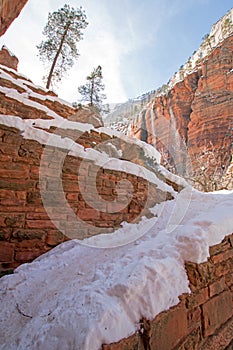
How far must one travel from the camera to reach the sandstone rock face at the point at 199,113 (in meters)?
21.5

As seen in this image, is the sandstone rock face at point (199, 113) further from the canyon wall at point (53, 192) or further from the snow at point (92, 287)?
the snow at point (92, 287)

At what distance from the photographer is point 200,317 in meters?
1.60

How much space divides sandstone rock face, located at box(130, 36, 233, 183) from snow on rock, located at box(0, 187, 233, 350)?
A: 1695 cm

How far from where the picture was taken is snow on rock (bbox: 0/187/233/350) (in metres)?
1.16

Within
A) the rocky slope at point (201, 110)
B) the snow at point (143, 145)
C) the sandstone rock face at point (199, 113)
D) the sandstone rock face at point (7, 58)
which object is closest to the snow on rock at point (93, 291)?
the snow at point (143, 145)

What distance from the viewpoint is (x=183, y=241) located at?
1.79 metres

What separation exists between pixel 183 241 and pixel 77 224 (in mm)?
1579

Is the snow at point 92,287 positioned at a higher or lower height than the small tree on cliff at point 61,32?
lower

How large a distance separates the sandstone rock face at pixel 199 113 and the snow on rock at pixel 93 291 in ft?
55.6

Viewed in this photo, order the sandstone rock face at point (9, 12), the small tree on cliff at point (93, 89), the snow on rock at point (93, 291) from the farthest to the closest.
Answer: the small tree on cliff at point (93, 89) → the sandstone rock face at point (9, 12) → the snow on rock at point (93, 291)

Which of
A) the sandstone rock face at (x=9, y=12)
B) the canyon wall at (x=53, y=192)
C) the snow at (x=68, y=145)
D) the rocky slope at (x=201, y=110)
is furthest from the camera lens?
the rocky slope at (x=201, y=110)

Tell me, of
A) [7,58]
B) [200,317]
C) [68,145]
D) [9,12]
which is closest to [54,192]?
[68,145]

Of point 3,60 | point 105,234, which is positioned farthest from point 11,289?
point 3,60

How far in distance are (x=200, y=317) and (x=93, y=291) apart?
2.83 ft
